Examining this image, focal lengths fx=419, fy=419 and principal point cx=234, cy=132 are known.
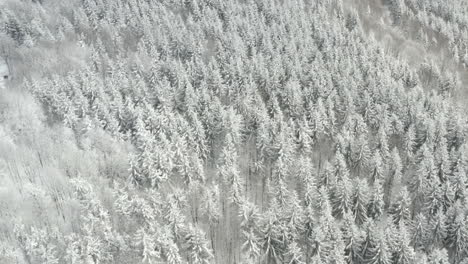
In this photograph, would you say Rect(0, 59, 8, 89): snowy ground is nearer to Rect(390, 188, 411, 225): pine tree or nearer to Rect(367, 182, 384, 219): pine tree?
Rect(367, 182, 384, 219): pine tree

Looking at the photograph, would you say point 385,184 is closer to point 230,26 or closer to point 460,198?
point 460,198

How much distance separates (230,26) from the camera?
116 metres

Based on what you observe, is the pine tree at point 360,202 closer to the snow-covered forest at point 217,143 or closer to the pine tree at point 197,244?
the snow-covered forest at point 217,143

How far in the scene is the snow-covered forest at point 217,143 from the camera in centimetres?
5781

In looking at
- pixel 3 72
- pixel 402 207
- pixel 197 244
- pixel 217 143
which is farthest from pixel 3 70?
pixel 402 207

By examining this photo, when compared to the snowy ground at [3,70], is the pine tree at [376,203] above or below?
below

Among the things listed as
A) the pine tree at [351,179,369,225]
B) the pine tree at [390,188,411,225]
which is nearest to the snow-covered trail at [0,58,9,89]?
the pine tree at [351,179,369,225]

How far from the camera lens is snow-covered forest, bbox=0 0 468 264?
57.8m

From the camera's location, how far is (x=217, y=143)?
266 ft

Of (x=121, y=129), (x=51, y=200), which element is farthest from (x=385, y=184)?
(x=51, y=200)

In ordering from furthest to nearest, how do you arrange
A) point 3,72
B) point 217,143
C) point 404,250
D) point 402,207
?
point 3,72, point 217,143, point 402,207, point 404,250

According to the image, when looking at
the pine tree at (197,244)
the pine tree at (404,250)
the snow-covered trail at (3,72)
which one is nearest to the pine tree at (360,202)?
the pine tree at (404,250)

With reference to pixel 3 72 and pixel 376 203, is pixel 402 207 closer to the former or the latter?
pixel 376 203

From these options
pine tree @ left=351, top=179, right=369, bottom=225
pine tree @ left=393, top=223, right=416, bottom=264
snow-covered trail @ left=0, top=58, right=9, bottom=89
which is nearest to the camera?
pine tree @ left=393, top=223, right=416, bottom=264
